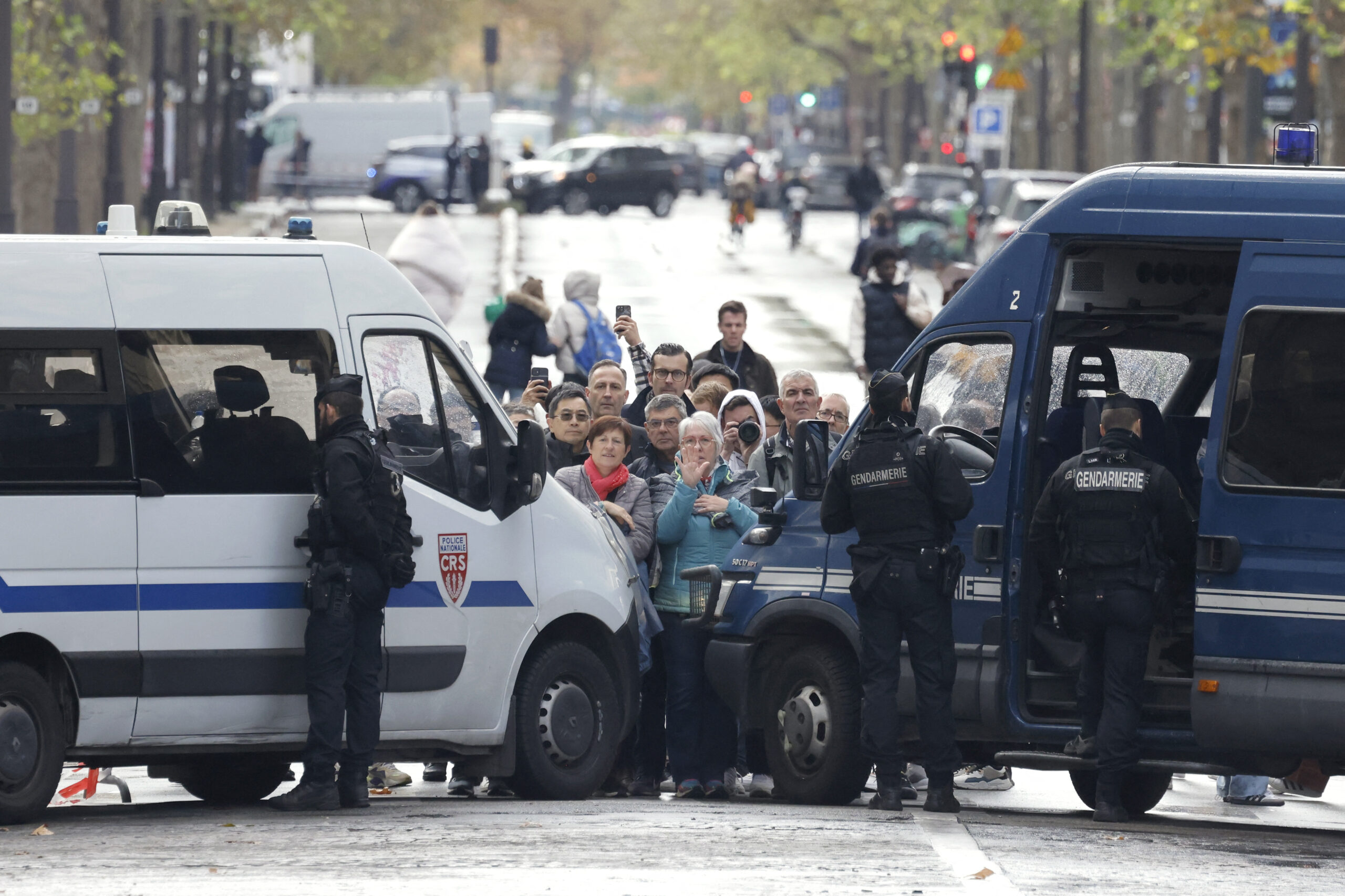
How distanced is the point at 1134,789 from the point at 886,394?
2.29m

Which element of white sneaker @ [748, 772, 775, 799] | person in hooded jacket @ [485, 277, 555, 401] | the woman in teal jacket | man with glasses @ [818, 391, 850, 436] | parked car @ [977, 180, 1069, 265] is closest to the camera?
the woman in teal jacket

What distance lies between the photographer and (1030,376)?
377 inches

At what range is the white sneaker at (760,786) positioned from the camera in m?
10.7

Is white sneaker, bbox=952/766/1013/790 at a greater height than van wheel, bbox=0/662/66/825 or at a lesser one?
lesser

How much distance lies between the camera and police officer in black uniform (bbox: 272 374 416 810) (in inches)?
353

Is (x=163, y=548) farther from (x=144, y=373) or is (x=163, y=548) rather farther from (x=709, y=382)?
(x=709, y=382)

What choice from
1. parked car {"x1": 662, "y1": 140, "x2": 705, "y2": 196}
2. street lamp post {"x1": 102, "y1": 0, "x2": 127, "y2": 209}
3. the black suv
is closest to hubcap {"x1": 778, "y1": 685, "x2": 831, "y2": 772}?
street lamp post {"x1": 102, "y1": 0, "x2": 127, "y2": 209}

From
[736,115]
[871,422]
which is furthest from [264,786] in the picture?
[736,115]

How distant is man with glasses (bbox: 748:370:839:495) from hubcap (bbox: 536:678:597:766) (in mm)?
1369

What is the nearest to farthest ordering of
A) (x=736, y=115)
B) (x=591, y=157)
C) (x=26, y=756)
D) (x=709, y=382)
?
(x=26, y=756), (x=709, y=382), (x=591, y=157), (x=736, y=115)

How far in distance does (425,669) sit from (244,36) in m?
47.0

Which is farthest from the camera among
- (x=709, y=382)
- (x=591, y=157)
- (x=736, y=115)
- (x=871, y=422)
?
(x=736, y=115)

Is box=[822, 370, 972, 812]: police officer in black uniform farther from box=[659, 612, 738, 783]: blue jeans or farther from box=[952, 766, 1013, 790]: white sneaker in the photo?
box=[952, 766, 1013, 790]: white sneaker

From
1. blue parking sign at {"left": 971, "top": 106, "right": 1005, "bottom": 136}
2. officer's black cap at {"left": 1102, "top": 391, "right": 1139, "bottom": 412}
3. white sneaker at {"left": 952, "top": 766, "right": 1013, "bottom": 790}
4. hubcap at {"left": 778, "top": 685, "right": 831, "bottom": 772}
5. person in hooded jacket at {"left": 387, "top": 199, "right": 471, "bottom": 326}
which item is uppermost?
blue parking sign at {"left": 971, "top": 106, "right": 1005, "bottom": 136}
